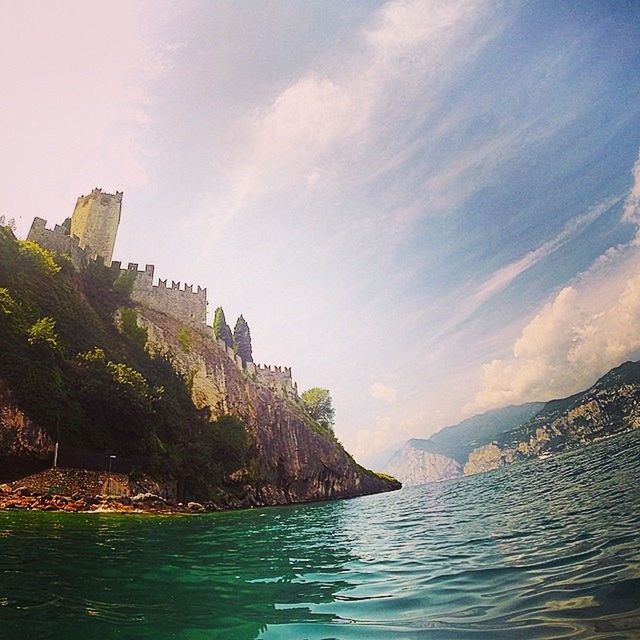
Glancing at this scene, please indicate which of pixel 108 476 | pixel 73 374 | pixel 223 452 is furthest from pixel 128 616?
pixel 223 452

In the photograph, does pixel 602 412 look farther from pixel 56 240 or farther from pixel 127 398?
pixel 56 240

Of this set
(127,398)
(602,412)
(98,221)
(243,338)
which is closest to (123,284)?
(98,221)

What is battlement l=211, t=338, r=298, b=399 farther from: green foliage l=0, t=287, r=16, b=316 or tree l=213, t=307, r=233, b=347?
green foliage l=0, t=287, r=16, b=316

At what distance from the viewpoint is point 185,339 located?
58.9m

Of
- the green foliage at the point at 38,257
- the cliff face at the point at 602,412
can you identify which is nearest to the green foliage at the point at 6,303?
the green foliage at the point at 38,257

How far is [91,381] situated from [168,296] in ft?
108

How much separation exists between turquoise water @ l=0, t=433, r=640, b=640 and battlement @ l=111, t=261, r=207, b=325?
52.0m

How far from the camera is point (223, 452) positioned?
48500 millimetres

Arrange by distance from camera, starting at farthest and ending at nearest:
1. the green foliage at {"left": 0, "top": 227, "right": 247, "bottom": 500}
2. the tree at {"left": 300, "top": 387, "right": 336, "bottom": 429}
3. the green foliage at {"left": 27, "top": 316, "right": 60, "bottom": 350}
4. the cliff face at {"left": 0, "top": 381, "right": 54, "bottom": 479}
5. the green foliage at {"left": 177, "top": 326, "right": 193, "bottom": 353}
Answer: the tree at {"left": 300, "top": 387, "right": 336, "bottom": 429} → the green foliage at {"left": 177, "top": 326, "right": 193, "bottom": 353} → the green foliage at {"left": 27, "top": 316, "right": 60, "bottom": 350} → the green foliage at {"left": 0, "top": 227, "right": 247, "bottom": 500} → the cliff face at {"left": 0, "top": 381, "right": 54, "bottom": 479}

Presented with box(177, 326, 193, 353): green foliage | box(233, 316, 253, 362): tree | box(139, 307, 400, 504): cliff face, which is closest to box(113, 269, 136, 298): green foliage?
box(139, 307, 400, 504): cliff face

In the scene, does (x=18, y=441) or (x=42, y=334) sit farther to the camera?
(x=42, y=334)

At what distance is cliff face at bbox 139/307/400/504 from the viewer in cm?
5384

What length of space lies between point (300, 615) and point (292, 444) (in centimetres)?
6237

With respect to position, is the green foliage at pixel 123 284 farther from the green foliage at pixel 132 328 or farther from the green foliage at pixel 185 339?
the green foliage at pixel 185 339
